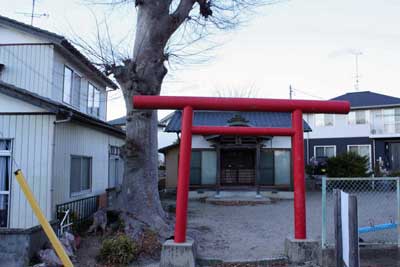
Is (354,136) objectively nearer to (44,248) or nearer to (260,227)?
(260,227)

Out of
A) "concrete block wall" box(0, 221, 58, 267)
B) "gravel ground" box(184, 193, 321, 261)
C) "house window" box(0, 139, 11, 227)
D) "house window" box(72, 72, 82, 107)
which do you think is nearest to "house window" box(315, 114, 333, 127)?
"gravel ground" box(184, 193, 321, 261)

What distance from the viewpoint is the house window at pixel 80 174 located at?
11672 mm

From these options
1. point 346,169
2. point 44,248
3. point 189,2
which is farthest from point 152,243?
point 346,169

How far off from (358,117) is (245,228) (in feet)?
76.6

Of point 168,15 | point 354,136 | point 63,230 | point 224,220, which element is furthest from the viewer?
point 354,136

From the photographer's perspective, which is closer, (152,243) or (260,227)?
(152,243)

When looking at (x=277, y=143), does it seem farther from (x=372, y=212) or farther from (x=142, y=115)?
(x=142, y=115)

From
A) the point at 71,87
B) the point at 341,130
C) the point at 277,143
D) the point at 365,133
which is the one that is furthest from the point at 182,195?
the point at 365,133

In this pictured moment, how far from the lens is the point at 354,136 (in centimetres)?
3177

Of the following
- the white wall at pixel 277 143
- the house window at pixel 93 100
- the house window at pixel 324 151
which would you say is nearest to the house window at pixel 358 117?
the house window at pixel 324 151

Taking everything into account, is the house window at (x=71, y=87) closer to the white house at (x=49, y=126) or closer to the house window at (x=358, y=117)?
the white house at (x=49, y=126)

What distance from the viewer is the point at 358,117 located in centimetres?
3186

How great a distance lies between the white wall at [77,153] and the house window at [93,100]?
6.02ft

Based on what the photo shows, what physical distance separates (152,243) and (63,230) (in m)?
2.30
